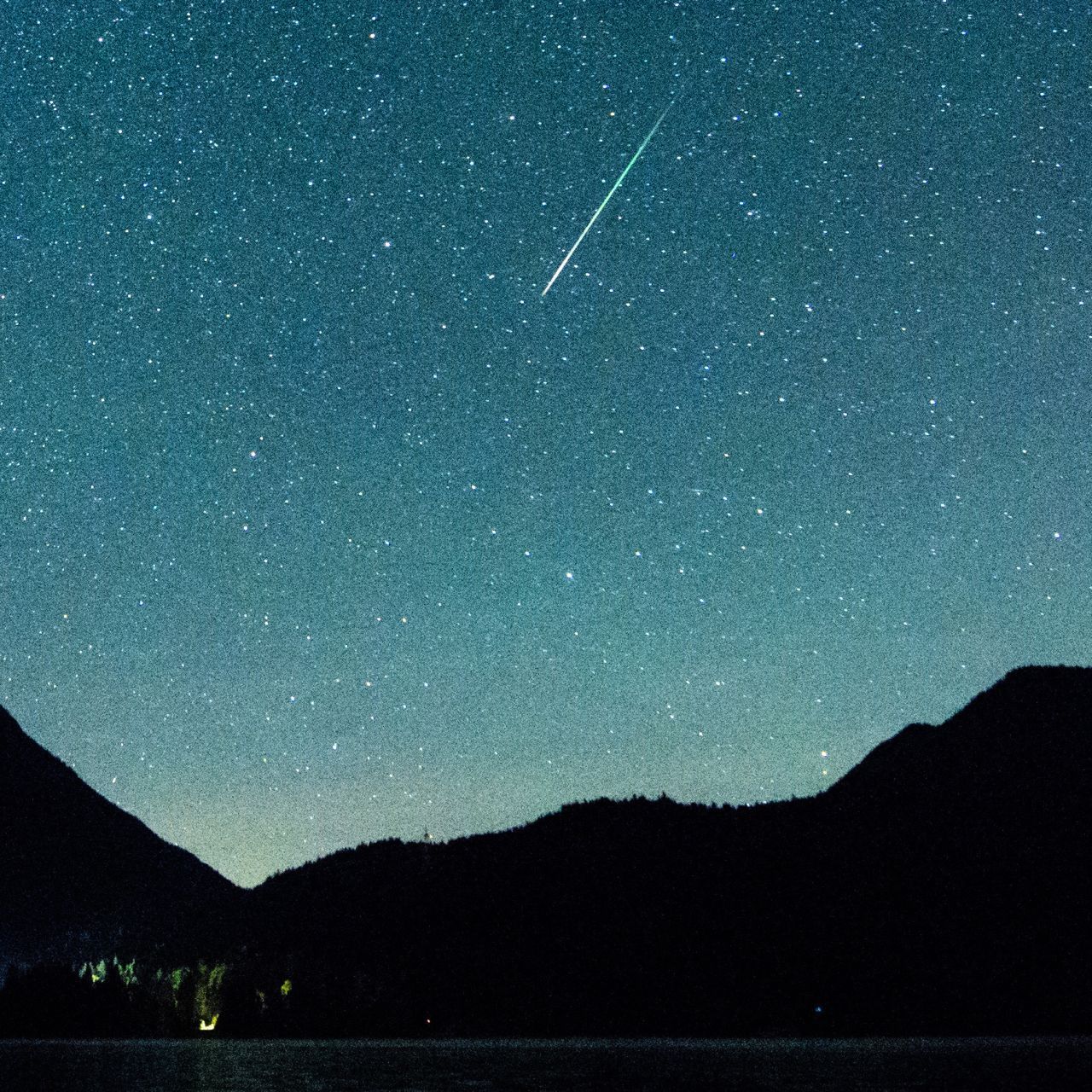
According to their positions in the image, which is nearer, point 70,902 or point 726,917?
point 726,917

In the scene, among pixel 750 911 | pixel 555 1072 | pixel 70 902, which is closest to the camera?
pixel 555 1072

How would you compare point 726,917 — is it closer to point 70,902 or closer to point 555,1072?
point 555,1072

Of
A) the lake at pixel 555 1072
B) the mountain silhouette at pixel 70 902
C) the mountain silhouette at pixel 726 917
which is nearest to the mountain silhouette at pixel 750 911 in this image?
the mountain silhouette at pixel 726 917

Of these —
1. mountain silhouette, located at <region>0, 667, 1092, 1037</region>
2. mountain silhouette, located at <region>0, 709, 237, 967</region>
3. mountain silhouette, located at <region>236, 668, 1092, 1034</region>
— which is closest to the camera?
mountain silhouette, located at <region>0, 667, 1092, 1037</region>

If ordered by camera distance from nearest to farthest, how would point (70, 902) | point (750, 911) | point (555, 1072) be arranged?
1. point (555, 1072)
2. point (750, 911)
3. point (70, 902)

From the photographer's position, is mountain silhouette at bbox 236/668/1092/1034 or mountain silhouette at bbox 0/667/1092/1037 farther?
mountain silhouette at bbox 236/668/1092/1034

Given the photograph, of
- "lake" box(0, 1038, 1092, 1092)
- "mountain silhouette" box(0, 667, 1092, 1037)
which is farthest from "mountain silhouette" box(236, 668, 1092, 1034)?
"lake" box(0, 1038, 1092, 1092)

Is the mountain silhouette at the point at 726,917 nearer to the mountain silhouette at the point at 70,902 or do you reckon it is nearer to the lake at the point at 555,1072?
the mountain silhouette at the point at 70,902

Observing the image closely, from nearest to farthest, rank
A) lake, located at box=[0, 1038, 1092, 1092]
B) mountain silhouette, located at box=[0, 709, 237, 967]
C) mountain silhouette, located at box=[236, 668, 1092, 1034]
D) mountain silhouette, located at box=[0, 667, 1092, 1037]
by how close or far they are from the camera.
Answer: lake, located at box=[0, 1038, 1092, 1092] → mountain silhouette, located at box=[0, 667, 1092, 1037] → mountain silhouette, located at box=[236, 668, 1092, 1034] → mountain silhouette, located at box=[0, 709, 237, 967]

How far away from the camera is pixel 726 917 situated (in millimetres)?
121062

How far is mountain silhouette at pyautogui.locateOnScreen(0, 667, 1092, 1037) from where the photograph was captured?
106m

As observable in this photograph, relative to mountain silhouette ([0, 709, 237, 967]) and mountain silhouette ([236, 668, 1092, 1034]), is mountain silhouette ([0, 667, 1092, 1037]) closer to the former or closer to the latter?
mountain silhouette ([236, 668, 1092, 1034])

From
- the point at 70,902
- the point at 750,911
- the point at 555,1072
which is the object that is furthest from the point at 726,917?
the point at 70,902

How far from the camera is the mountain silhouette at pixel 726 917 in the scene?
106312 millimetres
